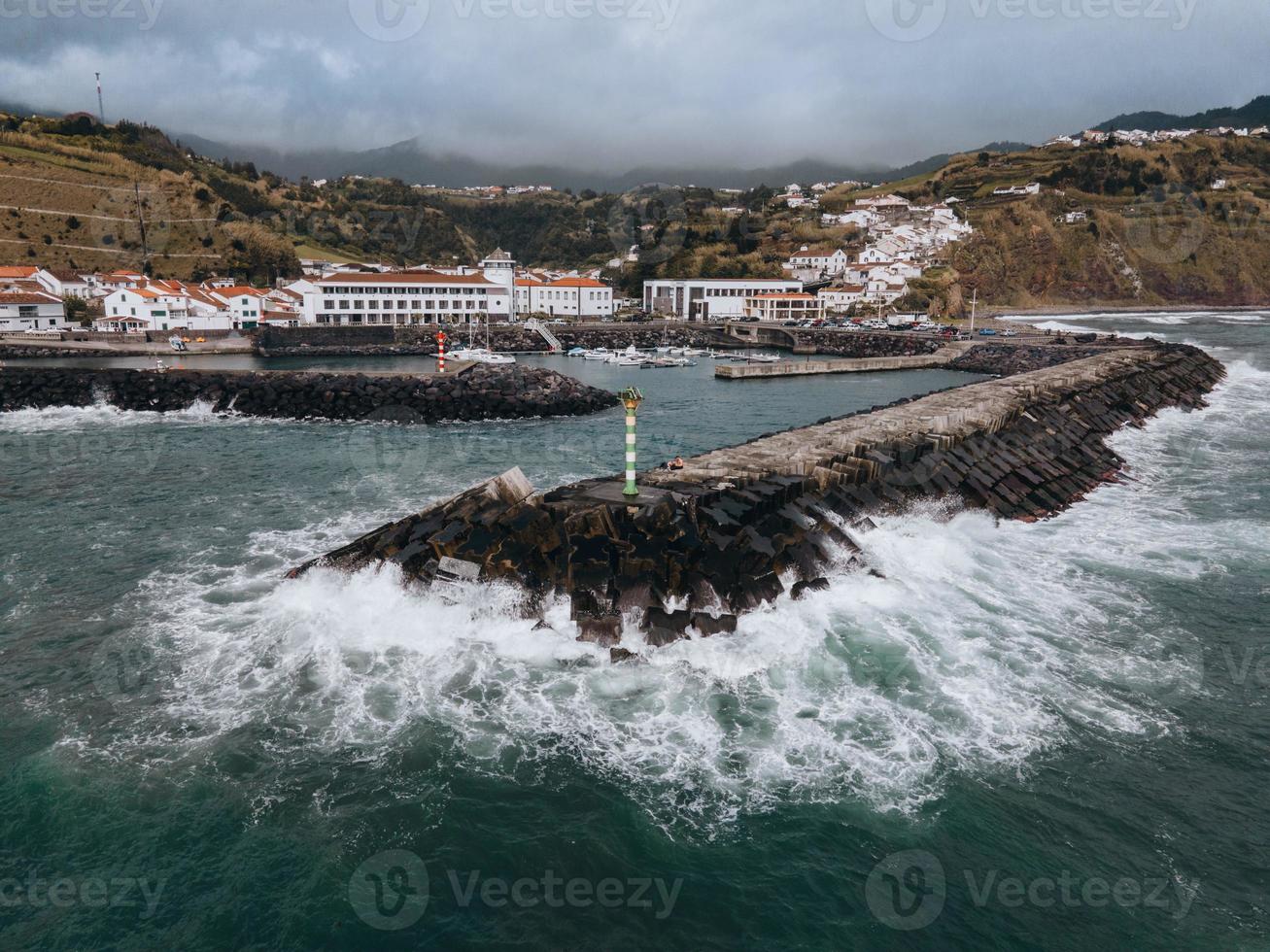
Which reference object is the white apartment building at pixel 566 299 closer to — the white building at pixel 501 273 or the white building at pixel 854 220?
the white building at pixel 501 273

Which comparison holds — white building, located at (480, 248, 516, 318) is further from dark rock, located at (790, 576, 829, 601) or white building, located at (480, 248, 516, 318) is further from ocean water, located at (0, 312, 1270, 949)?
dark rock, located at (790, 576, 829, 601)

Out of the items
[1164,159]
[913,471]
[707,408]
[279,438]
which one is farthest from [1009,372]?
[1164,159]

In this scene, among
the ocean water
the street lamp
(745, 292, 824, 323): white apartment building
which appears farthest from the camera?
(745, 292, 824, 323): white apartment building

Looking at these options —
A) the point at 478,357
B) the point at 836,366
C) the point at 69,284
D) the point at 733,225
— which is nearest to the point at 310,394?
the point at 478,357

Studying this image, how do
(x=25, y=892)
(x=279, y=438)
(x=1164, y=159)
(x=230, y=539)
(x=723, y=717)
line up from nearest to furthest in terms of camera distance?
(x=25, y=892) → (x=723, y=717) → (x=230, y=539) → (x=279, y=438) → (x=1164, y=159)

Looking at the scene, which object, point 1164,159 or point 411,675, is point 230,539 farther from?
point 1164,159

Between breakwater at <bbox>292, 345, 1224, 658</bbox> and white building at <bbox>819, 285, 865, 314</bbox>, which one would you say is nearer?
breakwater at <bbox>292, 345, 1224, 658</bbox>

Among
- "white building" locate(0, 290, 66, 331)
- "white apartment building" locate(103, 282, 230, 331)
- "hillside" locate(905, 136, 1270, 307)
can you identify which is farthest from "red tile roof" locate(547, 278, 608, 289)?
"hillside" locate(905, 136, 1270, 307)

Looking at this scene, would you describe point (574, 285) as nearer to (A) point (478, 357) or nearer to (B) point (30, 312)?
(A) point (478, 357)
